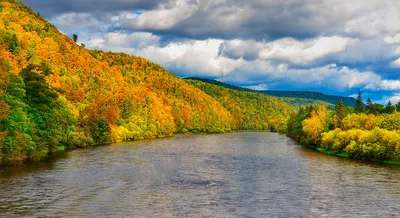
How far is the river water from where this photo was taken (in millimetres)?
44719

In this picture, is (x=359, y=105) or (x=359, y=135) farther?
(x=359, y=105)

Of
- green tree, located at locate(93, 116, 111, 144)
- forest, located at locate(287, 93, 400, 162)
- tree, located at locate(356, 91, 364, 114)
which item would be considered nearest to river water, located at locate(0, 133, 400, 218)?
forest, located at locate(287, 93, 400, 162)

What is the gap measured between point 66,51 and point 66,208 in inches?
6419

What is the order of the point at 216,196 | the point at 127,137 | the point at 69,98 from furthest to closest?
the point at 127,137, the point at 69,98, the point at 216,196

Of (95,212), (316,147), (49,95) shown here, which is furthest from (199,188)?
(316,147)

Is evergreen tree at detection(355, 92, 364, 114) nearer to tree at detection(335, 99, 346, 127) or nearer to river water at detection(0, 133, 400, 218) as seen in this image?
tree at detection(335, 99, 346, 127)

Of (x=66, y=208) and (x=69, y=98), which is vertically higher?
(x=69, y=98)

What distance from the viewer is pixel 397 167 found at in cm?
7956

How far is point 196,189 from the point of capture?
56.2 meters

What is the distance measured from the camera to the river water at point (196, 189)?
44.7 meters

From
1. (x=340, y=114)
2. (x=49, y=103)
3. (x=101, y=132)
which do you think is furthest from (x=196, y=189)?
(x=340, y=114)

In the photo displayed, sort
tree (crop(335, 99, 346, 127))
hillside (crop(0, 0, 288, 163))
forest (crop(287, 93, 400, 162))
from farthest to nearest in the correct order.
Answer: tree (crop(335, 99, 346, 127)) < forest (crop(287, 93, 400, 162)) < hillside (crop(0, 0, 288, 163))

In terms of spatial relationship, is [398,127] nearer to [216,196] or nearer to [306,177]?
[306,177]

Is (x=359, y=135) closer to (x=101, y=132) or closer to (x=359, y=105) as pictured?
(x=359, y=105)
